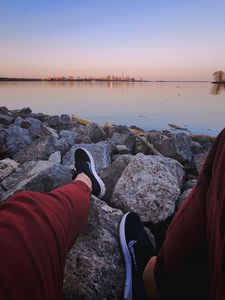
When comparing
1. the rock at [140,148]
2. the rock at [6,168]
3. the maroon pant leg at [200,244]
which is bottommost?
the rock at [140,148]

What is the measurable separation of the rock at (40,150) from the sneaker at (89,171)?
2.78 feet

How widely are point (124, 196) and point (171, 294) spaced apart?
135 centimetres

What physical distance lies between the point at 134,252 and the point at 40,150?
2777mm

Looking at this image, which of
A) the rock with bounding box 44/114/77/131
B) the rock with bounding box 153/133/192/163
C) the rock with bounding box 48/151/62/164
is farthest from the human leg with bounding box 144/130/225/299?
the rock with bounding box 44/114/77/131

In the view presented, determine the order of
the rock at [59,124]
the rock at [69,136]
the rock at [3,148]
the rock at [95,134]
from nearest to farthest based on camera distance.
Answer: the rock at [3,148] → the rock at [69,136] → the rock at [95,134] → the rock at [59,124]

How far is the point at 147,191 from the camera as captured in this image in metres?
2.65

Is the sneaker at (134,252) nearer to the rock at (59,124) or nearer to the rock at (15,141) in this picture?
the rock at (15,141)

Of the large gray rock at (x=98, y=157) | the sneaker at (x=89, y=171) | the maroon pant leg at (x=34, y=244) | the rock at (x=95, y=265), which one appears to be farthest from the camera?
the large gray rock at (x=98, y=157)

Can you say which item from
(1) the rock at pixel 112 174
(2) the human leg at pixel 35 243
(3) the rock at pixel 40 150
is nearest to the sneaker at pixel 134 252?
(2) the human leg at pixel 35 243

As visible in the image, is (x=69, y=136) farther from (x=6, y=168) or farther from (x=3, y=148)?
(x=6, y=168)

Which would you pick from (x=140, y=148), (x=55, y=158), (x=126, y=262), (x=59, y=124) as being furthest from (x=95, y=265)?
(x=59, y=124)

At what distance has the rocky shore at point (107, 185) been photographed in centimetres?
169

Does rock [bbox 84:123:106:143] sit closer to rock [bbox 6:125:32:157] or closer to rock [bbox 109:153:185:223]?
rock [bbox 6:125:32:157]

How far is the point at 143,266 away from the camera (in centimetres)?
183
